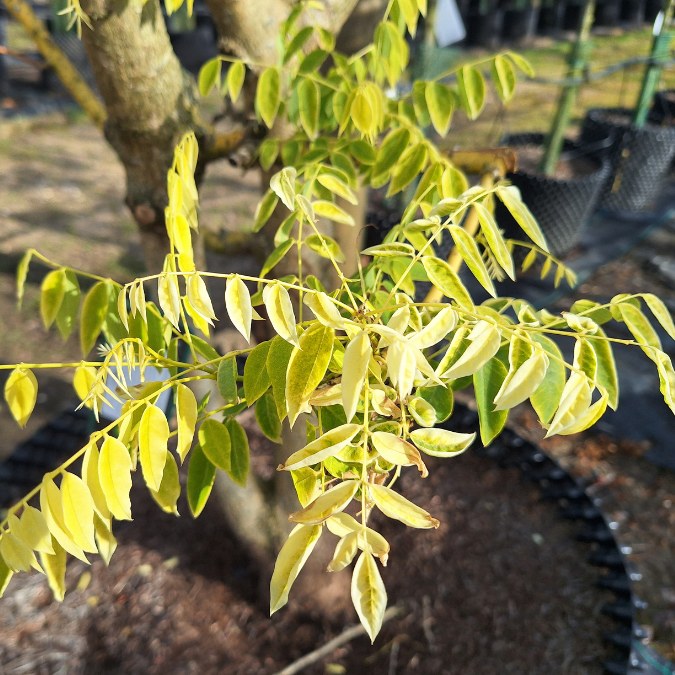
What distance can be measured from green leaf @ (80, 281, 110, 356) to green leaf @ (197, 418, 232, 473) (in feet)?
0.87

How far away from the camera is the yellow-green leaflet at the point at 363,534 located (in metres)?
0.60

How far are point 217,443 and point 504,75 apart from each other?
872 millimetres

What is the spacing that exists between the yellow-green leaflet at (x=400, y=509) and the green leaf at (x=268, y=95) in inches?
29.4

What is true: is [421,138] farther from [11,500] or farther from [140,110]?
[11,500]

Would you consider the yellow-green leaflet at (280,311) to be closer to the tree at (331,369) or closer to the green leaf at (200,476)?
the tree at (331,369)

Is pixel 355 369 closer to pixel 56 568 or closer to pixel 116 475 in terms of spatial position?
pixel 116 475

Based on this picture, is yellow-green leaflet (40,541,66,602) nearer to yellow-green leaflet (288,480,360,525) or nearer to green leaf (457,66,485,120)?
yellow-green leaflet (288,480,360,525)

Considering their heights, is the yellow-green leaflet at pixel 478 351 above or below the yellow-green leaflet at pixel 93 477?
above

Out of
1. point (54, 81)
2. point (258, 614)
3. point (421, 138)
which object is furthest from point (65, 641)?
point (54, 81)

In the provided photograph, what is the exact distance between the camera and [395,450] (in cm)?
60

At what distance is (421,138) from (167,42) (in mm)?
482

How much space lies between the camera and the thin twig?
1.37 meters

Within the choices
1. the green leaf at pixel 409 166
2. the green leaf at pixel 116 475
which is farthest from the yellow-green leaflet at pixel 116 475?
the green leaf at pixel 409 166

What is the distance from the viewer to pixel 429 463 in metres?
1.90
